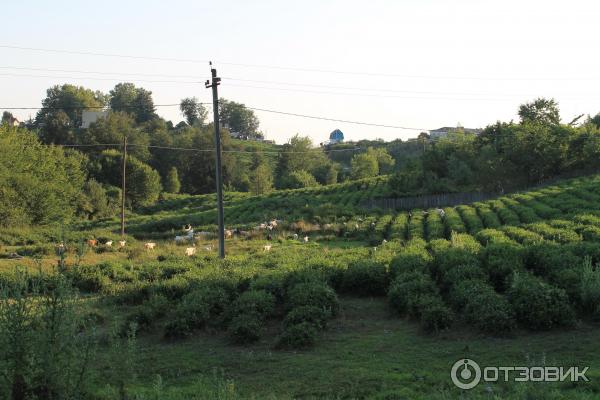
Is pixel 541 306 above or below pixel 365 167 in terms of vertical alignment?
below

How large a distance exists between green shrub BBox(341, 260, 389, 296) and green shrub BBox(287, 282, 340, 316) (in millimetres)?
1651

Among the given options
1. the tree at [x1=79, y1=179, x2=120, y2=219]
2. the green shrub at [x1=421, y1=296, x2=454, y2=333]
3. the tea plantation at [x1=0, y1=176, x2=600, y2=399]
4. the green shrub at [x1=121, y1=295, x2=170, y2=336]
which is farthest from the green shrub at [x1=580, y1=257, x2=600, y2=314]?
the tree at [x1=79, y1=179, x2=120, y2=219]

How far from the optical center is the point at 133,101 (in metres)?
136

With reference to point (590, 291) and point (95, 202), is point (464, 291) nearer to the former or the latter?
point (590, 291)

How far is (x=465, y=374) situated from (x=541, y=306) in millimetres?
3013

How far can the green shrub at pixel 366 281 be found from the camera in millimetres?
14031

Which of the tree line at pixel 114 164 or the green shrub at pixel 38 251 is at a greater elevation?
the tree line at pixel 114 164

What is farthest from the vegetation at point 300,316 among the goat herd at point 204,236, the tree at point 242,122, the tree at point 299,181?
the tree at point 242,122

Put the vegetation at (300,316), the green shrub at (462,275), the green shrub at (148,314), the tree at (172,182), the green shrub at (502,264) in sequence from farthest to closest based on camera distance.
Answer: the tree at (172,182) < the green shrub at (502,264) < the green shrub at (462,275) < the green shrub at (148,314) < the vegetation at (300,316)

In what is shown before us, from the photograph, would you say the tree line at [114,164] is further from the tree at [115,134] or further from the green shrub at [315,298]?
the green shrub at [315,298]

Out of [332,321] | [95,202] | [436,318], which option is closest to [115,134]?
[95,202]

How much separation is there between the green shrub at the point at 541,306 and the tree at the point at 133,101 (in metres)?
123

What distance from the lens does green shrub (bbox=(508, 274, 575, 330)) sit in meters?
10.5

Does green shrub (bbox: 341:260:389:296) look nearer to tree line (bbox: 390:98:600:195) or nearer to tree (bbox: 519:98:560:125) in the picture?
tree line (bbox: 390:98:600:195)
